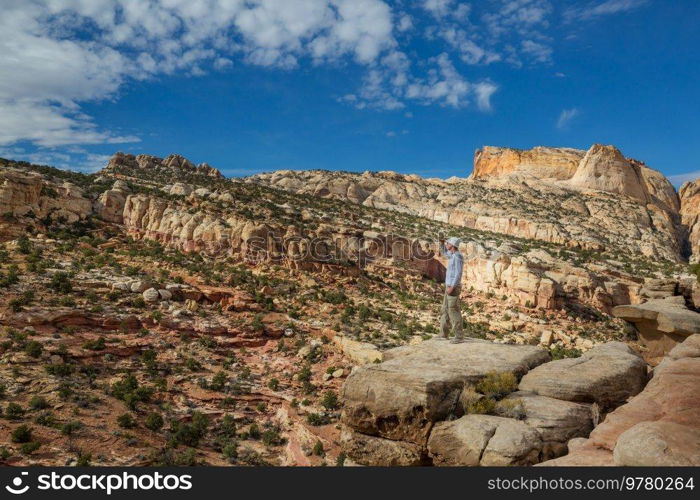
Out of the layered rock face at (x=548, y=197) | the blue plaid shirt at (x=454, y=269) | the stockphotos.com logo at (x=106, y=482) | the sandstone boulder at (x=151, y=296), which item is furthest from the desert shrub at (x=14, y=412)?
the layered rock face at (x=548, y=197)

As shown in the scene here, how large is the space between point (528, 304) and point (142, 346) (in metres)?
34.2

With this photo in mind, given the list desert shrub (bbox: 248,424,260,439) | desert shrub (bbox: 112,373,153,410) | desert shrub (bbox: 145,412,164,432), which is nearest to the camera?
desert shrub (bbox: 145,412,164,432)

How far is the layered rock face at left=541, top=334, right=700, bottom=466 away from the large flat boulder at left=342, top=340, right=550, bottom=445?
105 inches

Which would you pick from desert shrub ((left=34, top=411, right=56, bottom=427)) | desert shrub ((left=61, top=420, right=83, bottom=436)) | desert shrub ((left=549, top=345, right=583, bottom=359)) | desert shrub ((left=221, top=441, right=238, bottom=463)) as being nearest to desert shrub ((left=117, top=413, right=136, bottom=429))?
desert shrub ((left=61, top=420, right=83, bottom=436))

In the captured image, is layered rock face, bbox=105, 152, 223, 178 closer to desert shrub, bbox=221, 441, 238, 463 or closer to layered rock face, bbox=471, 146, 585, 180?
desert shrub, bbox=221, 441, 238, 463

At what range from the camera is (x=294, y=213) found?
5253 centimetres

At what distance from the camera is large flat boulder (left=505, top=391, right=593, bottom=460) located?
8.78m

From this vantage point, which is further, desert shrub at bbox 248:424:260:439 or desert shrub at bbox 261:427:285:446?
desert shrub at bbox 248:424:260:439

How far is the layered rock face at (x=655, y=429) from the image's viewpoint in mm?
7008

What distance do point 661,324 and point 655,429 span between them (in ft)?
63.2

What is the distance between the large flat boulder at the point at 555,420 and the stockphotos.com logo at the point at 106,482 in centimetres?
696

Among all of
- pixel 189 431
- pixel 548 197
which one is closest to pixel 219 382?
pixel 189 431

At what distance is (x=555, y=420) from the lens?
9195 mm

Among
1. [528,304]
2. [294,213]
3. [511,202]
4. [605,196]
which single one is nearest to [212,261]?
[294,213]
